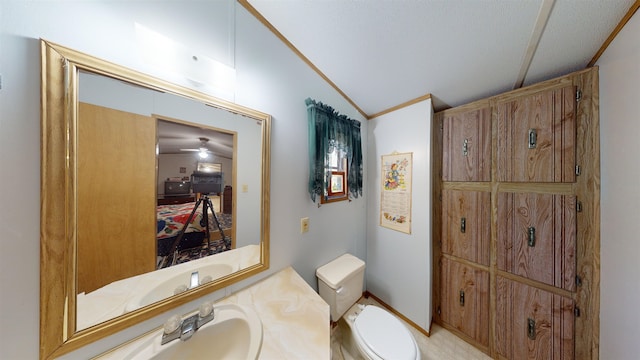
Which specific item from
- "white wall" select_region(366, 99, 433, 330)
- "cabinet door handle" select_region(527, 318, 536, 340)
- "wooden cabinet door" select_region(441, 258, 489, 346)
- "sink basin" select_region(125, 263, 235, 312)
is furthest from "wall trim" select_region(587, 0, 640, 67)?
"sink basin" select_region(125, 263, 235, 312)

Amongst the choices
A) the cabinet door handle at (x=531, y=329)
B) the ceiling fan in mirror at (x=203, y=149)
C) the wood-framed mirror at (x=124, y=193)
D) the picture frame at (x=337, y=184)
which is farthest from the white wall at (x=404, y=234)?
the ceiling fan in mirror at (x=203, y=149)

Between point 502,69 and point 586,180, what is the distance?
0.83 meters

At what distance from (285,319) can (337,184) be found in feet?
3.37

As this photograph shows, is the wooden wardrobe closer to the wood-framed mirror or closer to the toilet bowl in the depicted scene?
the toilet bowl

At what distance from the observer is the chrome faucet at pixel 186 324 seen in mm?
659

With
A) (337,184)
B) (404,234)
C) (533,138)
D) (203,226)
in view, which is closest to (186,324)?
(203,226)

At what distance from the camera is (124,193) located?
67 centimetres

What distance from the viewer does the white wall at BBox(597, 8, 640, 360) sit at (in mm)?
769

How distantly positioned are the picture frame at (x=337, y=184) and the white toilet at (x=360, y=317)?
60 centimetres

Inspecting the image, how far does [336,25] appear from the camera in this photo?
960 mm

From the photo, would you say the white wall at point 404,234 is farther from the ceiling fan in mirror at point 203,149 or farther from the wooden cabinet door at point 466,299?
the ceiling fan in mirror at point 203,149

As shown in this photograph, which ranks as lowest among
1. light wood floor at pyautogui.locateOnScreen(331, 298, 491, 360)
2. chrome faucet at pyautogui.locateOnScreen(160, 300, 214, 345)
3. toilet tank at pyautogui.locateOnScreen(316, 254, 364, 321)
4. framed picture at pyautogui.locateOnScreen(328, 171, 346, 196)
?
light wood floor at pyautogui.locateOnScreen(331, 298, 491, 360)

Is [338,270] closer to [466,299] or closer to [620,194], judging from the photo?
[466,299]

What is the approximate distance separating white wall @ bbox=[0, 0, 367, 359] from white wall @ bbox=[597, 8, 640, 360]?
162cm
